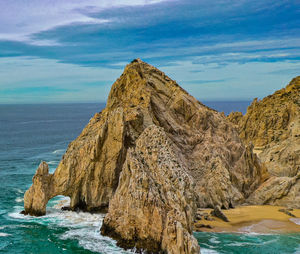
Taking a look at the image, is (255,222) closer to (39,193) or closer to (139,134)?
(139,134)

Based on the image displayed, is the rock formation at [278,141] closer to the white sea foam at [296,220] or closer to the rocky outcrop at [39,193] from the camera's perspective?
the white sea foam at [296,220]

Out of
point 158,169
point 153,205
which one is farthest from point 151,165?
point 153,205

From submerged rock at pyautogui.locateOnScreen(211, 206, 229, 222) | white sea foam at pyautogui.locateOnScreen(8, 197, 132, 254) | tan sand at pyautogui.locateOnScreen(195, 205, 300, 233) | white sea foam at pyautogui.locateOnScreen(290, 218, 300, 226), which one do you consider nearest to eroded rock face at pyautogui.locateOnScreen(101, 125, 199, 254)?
white sea foam at pyautogui.locateOnScreen(8, 197, 132, 254)

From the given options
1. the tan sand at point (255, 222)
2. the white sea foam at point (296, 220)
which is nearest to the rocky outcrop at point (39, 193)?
the tan sand at point (255, 222)

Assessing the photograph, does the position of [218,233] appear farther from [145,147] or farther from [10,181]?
[10,181]

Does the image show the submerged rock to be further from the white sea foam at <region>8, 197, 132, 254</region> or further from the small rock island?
the white sea foam at <region>8, 197, 132, 254</region>
